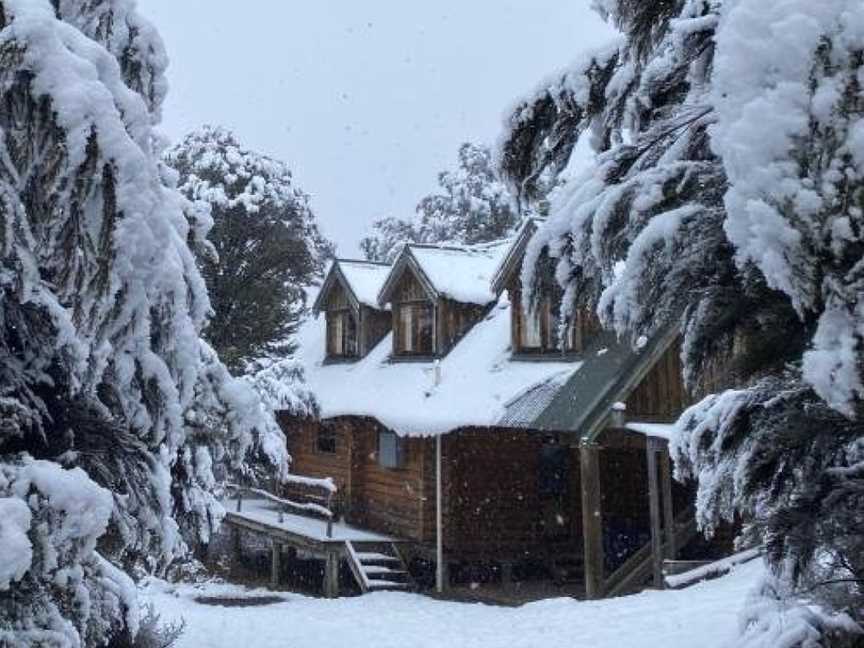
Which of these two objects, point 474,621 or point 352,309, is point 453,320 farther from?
point 474,621

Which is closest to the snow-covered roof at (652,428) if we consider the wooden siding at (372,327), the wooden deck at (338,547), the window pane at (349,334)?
the wooden deck at (338,547)

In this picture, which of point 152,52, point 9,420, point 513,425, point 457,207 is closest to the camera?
point 9,420

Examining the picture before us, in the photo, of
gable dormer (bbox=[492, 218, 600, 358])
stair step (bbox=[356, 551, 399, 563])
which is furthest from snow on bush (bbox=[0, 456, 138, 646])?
stair step (bbox=[356, 551, 399, 563])

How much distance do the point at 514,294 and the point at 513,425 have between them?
316cm

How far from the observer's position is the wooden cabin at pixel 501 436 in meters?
15.1

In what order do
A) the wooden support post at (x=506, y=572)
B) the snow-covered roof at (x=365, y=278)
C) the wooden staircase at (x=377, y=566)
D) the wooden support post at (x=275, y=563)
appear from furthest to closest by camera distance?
1. the snow-covered roof at (x=365, y=278)
2. the wooden support post at (x=275, y=563)
3. the wooden support post at (x=506, y=572)
4. the wooden staircase at (x=377, y=566)

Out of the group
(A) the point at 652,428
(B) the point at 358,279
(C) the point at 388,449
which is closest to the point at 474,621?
(A) the point at 652,428

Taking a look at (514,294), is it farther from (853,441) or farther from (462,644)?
(853,441)

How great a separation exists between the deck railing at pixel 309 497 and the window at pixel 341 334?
11.4 feet

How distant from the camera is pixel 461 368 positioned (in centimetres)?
1900

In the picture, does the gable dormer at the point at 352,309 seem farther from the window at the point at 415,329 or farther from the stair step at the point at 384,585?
the stair step at the point at 384,585

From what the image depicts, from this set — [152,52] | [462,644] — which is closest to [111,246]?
[152,52]

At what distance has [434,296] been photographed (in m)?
20.1

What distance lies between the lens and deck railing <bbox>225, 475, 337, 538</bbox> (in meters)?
19.9
